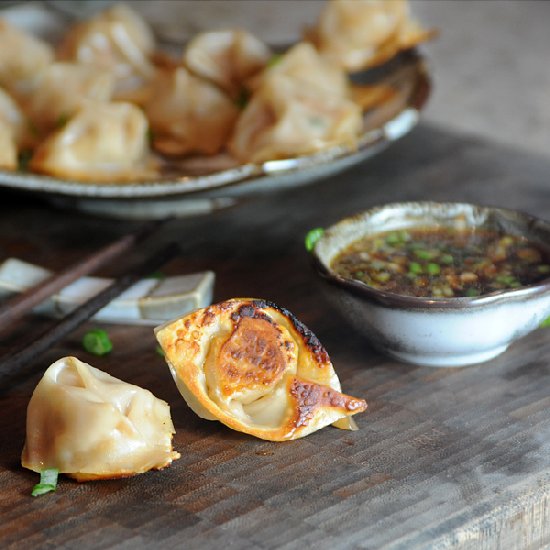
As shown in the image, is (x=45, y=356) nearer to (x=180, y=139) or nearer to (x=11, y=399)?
(x=11, y=399)

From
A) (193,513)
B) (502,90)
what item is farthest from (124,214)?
(502,90)

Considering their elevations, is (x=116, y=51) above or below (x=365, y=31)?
below

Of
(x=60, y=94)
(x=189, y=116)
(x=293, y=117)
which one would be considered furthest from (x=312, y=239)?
(x=60, y=94)

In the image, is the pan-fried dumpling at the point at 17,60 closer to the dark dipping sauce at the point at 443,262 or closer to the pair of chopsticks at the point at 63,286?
the pair of chopsticks at the point at 63,286

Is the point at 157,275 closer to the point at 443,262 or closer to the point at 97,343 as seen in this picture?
the point at 97,343

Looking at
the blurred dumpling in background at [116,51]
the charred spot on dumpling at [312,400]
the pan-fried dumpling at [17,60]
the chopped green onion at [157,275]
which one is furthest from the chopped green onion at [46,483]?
the blurred dumpling in background at [116,51]

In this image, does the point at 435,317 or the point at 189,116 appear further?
the point at 189,116
